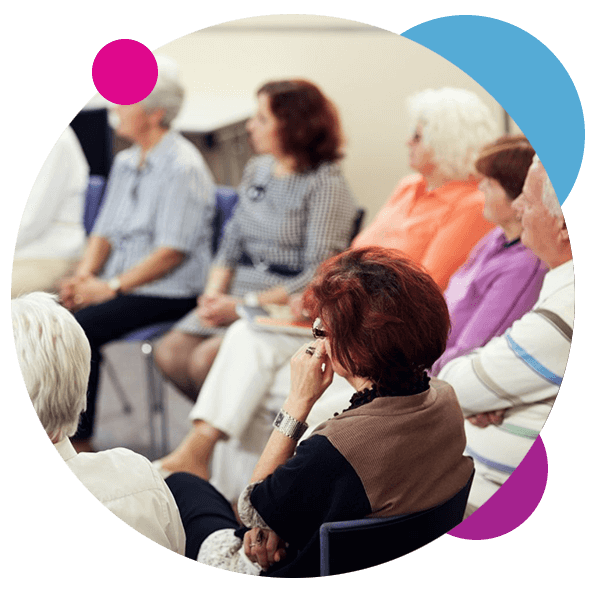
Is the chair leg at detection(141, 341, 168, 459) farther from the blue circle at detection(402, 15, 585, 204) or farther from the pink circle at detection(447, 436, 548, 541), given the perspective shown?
the blue circle at detection(402, 15, 585, 204)

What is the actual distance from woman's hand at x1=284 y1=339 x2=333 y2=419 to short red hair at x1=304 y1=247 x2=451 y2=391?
0.16 ft

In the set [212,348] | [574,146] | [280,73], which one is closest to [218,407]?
[212,348]

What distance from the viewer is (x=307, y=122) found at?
7.31ft

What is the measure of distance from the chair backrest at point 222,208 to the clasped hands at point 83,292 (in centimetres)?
31

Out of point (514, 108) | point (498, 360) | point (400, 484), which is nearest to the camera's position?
point (400, 484)

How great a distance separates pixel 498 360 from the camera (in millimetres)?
2090

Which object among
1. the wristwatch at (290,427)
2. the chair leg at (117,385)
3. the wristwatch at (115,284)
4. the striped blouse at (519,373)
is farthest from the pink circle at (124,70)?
the striped blouse at (519,373)

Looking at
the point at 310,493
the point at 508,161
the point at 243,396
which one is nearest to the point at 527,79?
the point at 508,161

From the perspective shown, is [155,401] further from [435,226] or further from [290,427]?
[435,226]

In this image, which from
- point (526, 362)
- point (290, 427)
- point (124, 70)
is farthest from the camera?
point (124, 70)

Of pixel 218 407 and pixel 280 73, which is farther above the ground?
pixel 280 73

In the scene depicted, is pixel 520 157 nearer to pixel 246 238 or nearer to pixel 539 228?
pixel 539 228

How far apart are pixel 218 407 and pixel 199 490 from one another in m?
0.21

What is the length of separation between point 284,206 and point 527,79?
712mm
